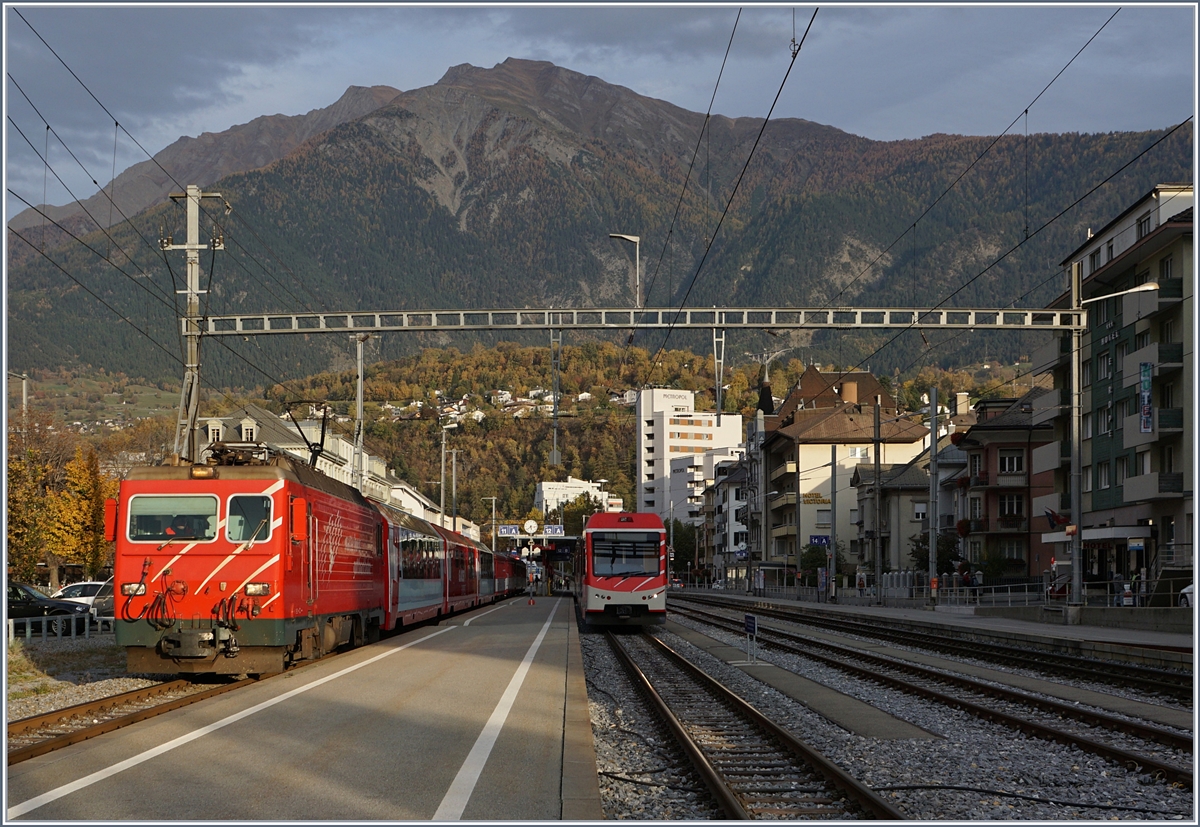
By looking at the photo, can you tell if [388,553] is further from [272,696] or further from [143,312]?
[143,312]

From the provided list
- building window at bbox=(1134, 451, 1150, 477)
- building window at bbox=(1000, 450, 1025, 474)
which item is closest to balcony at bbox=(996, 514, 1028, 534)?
building window at bbox=(1000, 450, 1025, 474)

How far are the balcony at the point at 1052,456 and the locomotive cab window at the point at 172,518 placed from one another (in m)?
49.2

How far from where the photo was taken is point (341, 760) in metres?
11.5

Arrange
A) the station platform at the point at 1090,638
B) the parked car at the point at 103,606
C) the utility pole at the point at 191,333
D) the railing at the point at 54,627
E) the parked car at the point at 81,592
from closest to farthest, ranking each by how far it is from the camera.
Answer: the station platform at the point at 1090,638
the utility pole at the point at 191,333
the railing at the point at 54,627
the parked car at the point at 103,606
the parked car at the point at 81,592

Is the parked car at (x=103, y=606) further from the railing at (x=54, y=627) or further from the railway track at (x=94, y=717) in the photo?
the railway track at (x=94, y=717)

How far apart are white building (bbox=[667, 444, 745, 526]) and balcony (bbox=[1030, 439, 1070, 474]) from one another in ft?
336

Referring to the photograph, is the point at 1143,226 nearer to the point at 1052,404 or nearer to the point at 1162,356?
the point at 1162,356

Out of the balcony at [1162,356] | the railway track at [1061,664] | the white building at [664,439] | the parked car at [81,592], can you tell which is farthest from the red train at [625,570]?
the white building at [664,439]

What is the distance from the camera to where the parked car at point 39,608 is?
35.0 m

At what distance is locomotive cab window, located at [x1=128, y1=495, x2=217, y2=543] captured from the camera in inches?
747

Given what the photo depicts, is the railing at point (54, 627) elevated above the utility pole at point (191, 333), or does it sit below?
below

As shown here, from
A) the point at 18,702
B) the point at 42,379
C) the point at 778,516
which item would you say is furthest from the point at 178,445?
the point at 42,379

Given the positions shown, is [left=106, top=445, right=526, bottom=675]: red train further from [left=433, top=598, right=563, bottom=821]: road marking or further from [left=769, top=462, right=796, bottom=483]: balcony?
[left=769, top=462, right=796, bottom=483]: balcony

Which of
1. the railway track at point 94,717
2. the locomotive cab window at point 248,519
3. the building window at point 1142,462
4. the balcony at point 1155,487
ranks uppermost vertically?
the building window at point 1142,462
